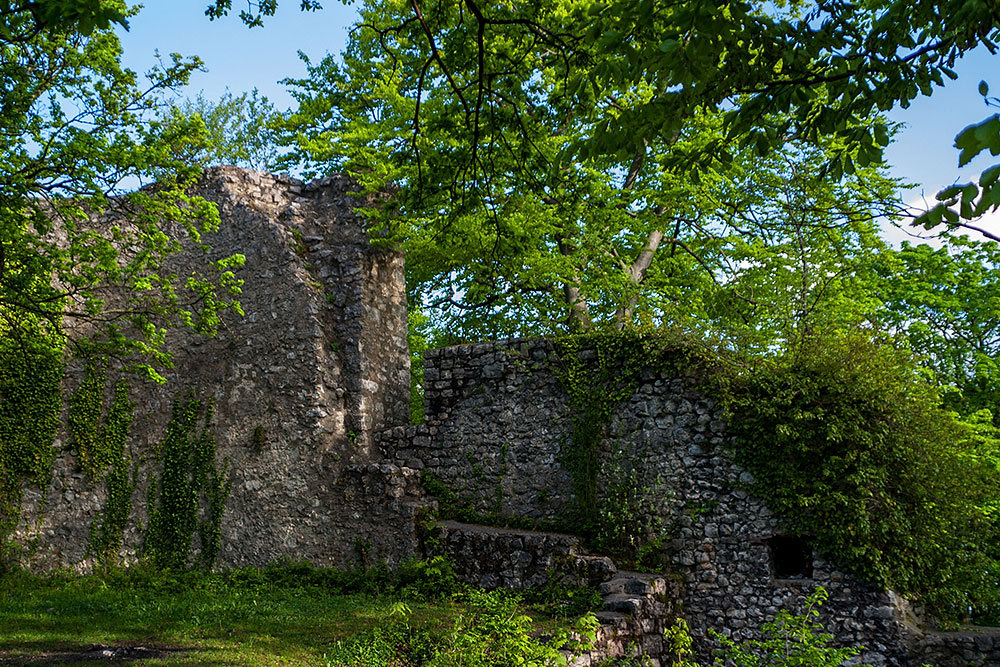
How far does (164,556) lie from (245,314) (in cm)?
362

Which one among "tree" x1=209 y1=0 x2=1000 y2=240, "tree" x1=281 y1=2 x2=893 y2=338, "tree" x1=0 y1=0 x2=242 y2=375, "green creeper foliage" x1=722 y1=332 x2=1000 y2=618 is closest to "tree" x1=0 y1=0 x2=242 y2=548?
"tree" x1=0 y1=0 x2=242 y2=375

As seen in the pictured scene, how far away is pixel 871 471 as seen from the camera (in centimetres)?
830

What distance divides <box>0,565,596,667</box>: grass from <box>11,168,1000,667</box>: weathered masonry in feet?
1.55

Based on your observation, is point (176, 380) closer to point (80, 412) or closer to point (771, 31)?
point (80, 412)

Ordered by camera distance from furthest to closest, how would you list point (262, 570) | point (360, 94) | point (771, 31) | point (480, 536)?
point (360, 94) → point (262, 570) → point (480, 536) → point (771, 31)

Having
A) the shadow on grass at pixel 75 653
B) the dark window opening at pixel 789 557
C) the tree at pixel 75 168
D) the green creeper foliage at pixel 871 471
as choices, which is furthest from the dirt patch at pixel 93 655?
the green creeper foliage at pixel 871 471

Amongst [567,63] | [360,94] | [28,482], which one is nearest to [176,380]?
[28,482]

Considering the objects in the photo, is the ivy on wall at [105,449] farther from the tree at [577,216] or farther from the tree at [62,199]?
the tree at [577,216]

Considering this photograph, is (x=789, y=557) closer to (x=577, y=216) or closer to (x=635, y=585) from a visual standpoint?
(x=635, y=585)

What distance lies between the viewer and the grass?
6.32m

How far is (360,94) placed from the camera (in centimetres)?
1562

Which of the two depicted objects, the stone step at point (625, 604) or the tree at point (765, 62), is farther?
the stone step at point (625, 604)

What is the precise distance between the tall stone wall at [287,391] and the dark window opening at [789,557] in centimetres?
445

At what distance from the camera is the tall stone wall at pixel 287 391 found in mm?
10328
